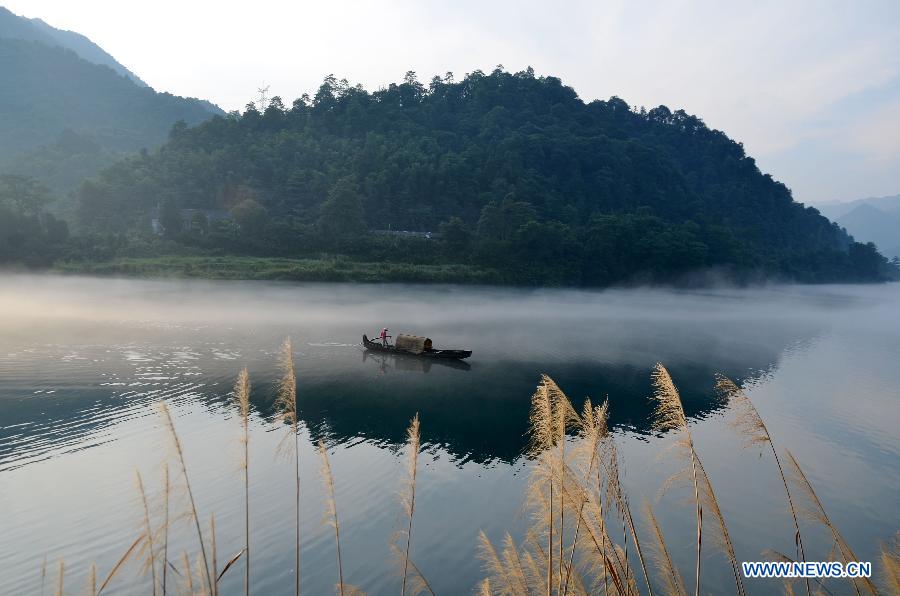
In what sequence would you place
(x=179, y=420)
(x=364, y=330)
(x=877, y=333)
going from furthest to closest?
(x=877, y=333) < (x=364, y=330) < (x=179, y=420)

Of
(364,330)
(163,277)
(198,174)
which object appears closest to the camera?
(364,330)

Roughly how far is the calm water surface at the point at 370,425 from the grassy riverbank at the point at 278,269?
1477 centimetres

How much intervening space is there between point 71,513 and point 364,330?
35.7m

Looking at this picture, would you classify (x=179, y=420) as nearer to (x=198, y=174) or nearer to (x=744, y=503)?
(x=744, y=503)

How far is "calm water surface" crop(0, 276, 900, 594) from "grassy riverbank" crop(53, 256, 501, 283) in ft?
48.5

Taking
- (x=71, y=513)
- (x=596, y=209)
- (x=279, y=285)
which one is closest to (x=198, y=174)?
(x=279, y=285)

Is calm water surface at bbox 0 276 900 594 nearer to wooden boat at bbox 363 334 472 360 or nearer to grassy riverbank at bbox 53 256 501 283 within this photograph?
wooden boat at bbox 363 334 472 360

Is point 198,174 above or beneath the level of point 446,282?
above

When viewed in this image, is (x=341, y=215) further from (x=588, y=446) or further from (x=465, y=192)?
(x=588, y=446)

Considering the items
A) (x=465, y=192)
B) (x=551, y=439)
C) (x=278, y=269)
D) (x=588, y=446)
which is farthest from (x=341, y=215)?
(x=588, y=446)

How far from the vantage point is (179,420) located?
25.4 meters

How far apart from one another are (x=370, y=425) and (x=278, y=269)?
61238mm

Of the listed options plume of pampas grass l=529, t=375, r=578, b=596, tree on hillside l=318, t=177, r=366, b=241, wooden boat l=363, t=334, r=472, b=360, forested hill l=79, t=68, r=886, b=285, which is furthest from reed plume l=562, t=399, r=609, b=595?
tree on hillside l=318, t=177, r=366, b=241

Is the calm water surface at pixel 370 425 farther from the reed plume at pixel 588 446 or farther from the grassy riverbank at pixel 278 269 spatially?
the grassy riverbank at pixel 278 269
